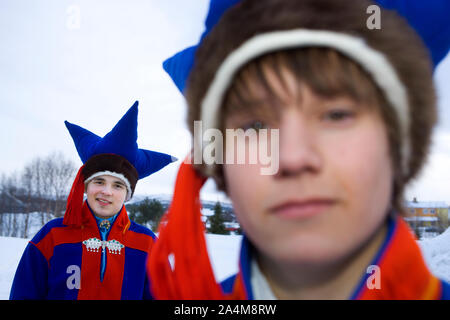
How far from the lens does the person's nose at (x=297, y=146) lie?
26.5 inches

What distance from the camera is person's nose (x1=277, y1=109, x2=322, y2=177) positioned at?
674 millimetres

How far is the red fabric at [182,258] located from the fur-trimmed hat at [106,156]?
2.06 meters

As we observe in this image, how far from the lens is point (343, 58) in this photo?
2.64 feet

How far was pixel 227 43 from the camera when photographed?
874 millimetres

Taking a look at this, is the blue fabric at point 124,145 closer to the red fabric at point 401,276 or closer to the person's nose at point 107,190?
the person's nose at point 107,190

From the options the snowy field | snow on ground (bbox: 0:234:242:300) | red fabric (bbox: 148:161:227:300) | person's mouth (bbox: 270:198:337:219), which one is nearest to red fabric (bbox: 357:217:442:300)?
person's mouth (bbox: 270:198:337:219)

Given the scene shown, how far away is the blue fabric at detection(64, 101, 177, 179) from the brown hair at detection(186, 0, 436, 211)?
6.98 feet

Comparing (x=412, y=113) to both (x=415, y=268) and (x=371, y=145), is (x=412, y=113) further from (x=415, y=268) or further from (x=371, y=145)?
(x=415, y=268)

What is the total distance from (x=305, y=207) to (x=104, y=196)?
256 centimetres

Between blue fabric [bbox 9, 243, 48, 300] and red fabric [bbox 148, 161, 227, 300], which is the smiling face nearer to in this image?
blue fabric [bbox 9, 243, 48, 300]

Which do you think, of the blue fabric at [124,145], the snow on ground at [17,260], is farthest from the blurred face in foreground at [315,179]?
the snow on ground at [17,260]

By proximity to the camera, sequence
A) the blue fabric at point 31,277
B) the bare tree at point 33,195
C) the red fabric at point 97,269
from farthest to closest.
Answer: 1. the bare tree at point 33,195
2. the red fabric at point 97,269
3. the blue fabric at point 31,277

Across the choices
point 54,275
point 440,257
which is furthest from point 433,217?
point 54,275

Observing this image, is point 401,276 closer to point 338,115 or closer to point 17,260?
point 338,115
